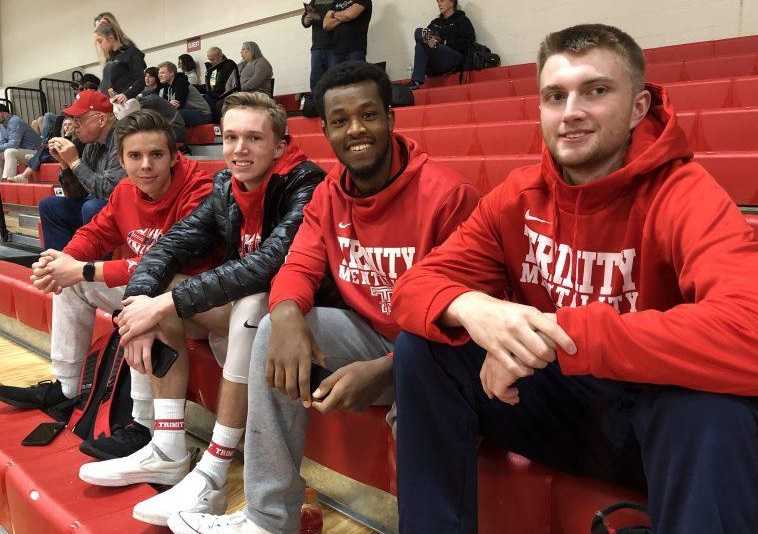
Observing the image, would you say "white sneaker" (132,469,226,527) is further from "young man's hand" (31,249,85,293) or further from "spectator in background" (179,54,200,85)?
"spectator in background" (179,54,200,85)

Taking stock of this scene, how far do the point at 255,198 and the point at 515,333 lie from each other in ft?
2.94

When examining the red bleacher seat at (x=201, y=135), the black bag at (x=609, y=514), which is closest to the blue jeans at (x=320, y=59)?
the red bleacher seat at (x=201, y=135)

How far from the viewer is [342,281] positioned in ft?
3.96

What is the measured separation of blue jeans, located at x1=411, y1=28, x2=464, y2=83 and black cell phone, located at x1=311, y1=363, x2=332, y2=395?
157 inches

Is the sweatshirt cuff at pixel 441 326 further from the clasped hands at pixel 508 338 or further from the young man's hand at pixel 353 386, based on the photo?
the young man's hand at pixel 353 386

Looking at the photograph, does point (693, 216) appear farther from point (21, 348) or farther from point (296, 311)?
point (21, 348)

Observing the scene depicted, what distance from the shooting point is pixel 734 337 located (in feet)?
1.98

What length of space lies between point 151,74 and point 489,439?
18.0ft

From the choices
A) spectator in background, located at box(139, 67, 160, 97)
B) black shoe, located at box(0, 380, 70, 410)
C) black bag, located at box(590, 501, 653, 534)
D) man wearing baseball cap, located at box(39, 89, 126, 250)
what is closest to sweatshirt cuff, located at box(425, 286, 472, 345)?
black bag, located at box(590, 501, 653, 534)

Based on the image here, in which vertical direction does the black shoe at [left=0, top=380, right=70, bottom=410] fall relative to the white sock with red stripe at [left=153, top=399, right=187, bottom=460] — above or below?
below

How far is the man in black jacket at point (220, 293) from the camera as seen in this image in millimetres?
1179

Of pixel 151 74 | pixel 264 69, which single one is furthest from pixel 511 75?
pixel 151 74

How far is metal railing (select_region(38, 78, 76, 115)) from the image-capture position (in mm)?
8820

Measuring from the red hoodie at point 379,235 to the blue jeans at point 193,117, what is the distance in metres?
4.26
